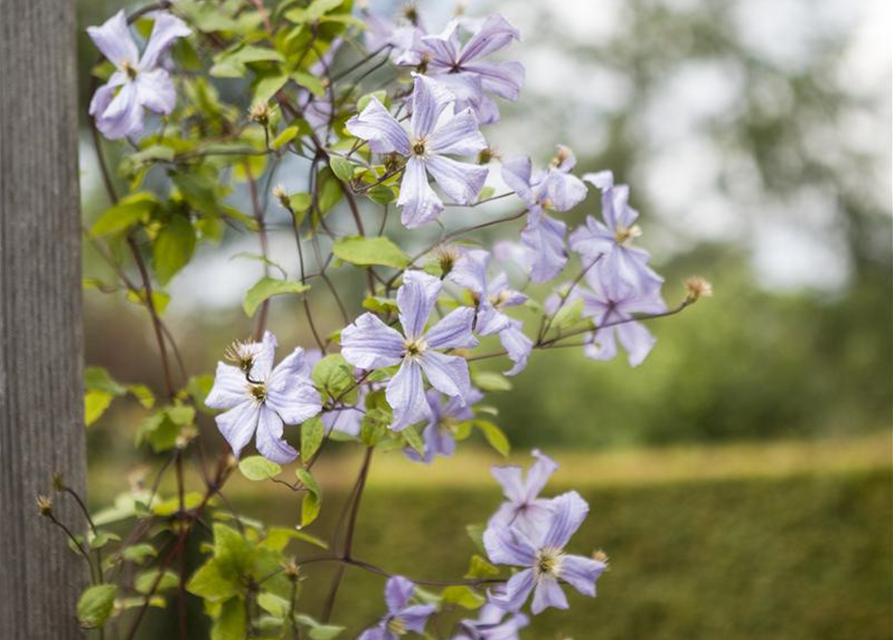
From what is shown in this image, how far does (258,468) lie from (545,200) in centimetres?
41

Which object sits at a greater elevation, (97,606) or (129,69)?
(129,69)

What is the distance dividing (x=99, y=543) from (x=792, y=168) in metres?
14.8

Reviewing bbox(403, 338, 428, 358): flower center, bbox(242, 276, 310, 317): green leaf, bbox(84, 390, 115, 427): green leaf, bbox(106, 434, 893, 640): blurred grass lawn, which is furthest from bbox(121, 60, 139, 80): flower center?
bbox(106, 434, 893, 640): blurred grass lawn

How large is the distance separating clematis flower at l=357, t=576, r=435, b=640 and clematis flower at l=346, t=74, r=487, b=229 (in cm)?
42

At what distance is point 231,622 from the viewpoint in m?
1.12

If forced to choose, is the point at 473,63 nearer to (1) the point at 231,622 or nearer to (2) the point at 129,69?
(2) the point at 129,69

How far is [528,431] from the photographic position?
9.27 m

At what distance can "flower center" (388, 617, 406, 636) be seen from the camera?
3.91 feet

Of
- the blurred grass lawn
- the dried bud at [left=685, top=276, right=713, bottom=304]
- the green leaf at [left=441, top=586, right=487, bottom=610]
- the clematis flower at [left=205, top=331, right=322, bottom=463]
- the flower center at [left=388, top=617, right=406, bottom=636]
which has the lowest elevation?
the blurred grass lawn

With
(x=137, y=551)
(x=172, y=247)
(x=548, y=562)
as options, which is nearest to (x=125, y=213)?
(x=172, y=247)

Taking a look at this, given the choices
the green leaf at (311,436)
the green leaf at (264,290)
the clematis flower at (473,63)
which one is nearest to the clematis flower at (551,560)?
the green leaf at (311,436)

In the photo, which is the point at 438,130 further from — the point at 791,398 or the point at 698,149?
the point at 698,149

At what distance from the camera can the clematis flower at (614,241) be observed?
121 centimetres

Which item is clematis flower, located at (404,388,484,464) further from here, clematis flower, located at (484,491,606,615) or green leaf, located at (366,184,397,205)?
green leaf, located at (366,184,397,205)
